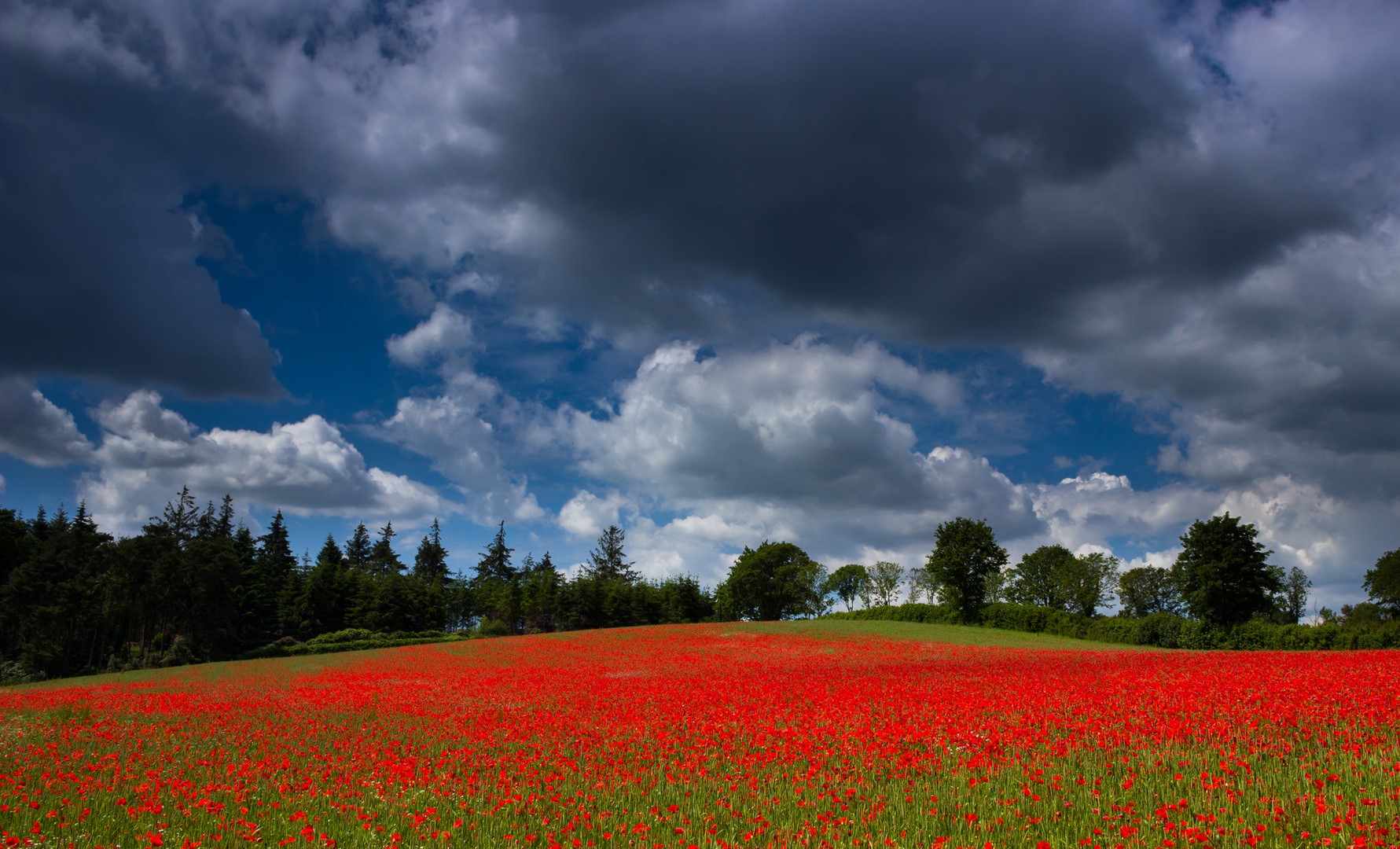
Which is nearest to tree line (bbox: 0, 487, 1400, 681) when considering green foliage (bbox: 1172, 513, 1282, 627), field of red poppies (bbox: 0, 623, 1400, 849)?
green foliage (bbox: 1172, 513, 1282, 627)

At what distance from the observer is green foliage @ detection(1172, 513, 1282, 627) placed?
4559cm

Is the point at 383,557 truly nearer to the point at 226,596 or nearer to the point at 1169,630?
the point at 226,596

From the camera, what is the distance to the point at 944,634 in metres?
54.4

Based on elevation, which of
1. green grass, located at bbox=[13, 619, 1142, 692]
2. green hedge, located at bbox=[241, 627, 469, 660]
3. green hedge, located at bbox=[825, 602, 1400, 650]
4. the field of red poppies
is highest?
the field of red poppies

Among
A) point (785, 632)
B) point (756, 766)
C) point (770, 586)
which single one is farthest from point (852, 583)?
point (756, 766)

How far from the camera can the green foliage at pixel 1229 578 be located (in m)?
45.6

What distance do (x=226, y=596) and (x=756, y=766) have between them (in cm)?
6586

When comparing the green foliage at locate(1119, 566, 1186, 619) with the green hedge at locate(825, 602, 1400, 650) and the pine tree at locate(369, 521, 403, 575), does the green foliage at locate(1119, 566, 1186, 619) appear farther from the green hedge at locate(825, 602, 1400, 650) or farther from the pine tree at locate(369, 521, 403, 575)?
the pine tree at locate(369, 521, 403, 575)

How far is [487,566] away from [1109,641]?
92.1 m

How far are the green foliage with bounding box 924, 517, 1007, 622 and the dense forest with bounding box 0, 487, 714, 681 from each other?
3771 centimetres

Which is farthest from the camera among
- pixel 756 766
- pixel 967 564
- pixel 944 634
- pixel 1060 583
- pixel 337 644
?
pixel 1060 583

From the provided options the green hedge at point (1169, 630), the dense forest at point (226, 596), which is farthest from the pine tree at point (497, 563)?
the green hedge at point (1169, 630)

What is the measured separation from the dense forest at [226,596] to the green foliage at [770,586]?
5234 mm

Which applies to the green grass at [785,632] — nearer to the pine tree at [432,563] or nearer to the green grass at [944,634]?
the green grass at [944,634]
